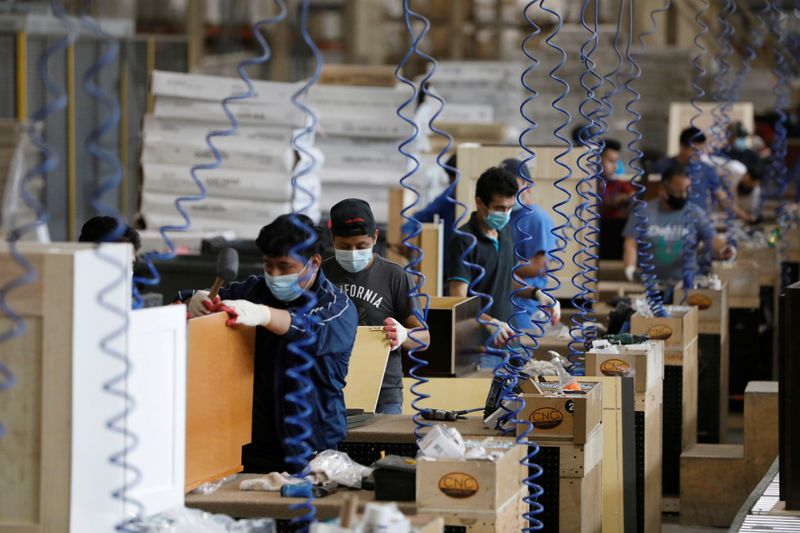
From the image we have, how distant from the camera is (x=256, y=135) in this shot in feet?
41.6

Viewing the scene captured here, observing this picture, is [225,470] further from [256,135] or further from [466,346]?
[256,135]

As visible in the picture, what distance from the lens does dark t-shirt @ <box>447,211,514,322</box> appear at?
8102mm

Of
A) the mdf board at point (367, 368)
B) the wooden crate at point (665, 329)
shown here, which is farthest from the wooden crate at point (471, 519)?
the wooden crate at point (665, 329)

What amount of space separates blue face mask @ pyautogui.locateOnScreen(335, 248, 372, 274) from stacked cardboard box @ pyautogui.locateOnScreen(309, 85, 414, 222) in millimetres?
7040

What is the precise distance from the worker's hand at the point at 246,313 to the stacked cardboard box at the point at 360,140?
29.0ft

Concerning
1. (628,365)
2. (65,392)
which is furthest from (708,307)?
(65,392)

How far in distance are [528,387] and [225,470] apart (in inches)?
54.4

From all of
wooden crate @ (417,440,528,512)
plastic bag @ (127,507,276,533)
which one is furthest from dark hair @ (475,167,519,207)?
plastic bag @ (127,507,276,533)

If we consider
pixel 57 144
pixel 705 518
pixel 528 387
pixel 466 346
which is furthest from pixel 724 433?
pixel 57 144

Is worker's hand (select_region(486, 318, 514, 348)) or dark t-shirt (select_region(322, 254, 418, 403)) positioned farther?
worker's hand (select_region(486, 318, 514, 348))

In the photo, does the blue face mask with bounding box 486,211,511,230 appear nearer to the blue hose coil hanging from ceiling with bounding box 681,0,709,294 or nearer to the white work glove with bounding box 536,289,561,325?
the white work glove with bounding box 536,289,561,325

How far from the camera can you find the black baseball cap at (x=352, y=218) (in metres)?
6.13

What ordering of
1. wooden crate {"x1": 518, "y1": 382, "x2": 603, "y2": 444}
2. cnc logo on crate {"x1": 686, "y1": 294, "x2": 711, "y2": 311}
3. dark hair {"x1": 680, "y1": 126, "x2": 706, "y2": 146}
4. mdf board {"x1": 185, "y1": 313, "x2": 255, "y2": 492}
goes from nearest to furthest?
mdf board {"x1": 185, "y1": 313, "x2": 255, "y2": 492} < wooden crate {"x1": 518, "y1": 382, "x2": 603, "y2": 444} < cnc logo on crate {"x1": 686, "y1": 294, "x2": 711, "y2": 311} < dark hair {"x1": 680, "y1": 126, "x2": 706, "y2": 146}

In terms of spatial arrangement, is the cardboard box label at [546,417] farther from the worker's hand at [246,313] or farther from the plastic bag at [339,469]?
the worker's hand at [246,313]
